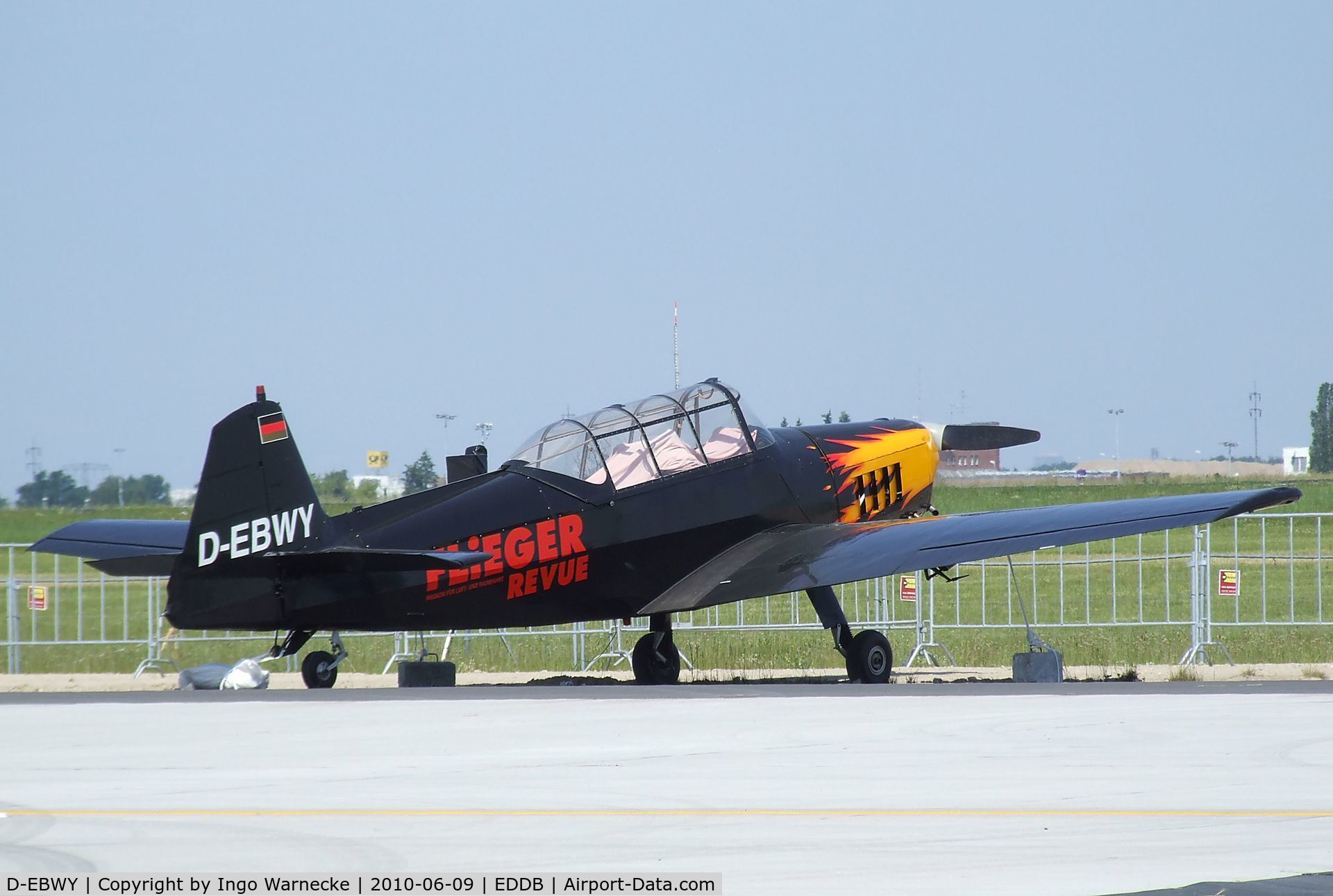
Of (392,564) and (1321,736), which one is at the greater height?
(392,564)

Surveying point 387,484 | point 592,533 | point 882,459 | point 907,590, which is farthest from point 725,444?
point 387,484

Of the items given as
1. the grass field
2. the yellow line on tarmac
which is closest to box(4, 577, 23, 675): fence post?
the grass field

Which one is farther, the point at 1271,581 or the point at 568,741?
the point at 1271,581

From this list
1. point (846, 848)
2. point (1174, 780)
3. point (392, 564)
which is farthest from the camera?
point (392, 564)

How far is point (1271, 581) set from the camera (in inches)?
1092

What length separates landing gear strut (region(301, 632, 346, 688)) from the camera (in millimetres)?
12227

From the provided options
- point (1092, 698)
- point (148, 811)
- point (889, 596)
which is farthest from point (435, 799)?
point (889, 596)

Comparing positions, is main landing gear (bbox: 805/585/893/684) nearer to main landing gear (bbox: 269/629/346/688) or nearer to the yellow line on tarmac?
main landing gear (bbox: 269/629/346/688)

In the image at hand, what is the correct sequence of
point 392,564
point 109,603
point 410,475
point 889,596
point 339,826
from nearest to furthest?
point 339,826
point 392,564
point 889,596
point 109,603
point 410,475

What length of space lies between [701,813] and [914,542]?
24.7 feet

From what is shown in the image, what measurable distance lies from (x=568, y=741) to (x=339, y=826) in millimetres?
2644

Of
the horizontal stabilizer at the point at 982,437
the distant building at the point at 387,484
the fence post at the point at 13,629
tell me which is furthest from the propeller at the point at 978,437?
the distant building at the point at 387,484

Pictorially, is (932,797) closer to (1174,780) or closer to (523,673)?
(1174,780)

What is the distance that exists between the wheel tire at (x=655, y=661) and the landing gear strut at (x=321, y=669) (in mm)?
2957
